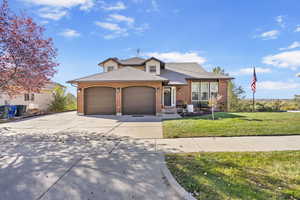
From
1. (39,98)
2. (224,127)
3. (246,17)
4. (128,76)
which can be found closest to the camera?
(224,127)

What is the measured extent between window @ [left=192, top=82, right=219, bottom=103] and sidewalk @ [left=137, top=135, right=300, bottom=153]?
439 inches

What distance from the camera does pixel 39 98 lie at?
18.7 metres

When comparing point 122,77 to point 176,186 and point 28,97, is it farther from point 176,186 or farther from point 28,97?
point 28,97

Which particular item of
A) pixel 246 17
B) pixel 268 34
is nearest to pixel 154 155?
pixel 246 17

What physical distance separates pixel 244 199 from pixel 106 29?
1315cm

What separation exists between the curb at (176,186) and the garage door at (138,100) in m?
9.95

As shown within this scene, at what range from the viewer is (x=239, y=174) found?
312cm

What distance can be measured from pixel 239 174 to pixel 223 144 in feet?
7.20

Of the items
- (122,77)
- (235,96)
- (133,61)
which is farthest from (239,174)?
(235,96)

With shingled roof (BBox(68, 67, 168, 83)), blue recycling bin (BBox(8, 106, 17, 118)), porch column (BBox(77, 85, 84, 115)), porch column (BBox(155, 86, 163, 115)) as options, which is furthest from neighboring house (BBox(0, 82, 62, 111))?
porch column (BBox(155, 86, 163, 115))

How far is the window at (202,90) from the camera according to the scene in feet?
55.7

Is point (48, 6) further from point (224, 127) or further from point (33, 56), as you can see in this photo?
point (224, 127)

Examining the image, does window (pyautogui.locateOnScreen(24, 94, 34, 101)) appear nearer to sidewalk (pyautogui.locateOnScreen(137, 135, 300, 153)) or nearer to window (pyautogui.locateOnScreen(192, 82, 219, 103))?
sidewalk (pyautogui.locateOnScreen(137, 135, 300, 153))

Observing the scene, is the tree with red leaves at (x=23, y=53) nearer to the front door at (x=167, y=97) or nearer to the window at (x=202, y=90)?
the front door at (x=167, y=97)
